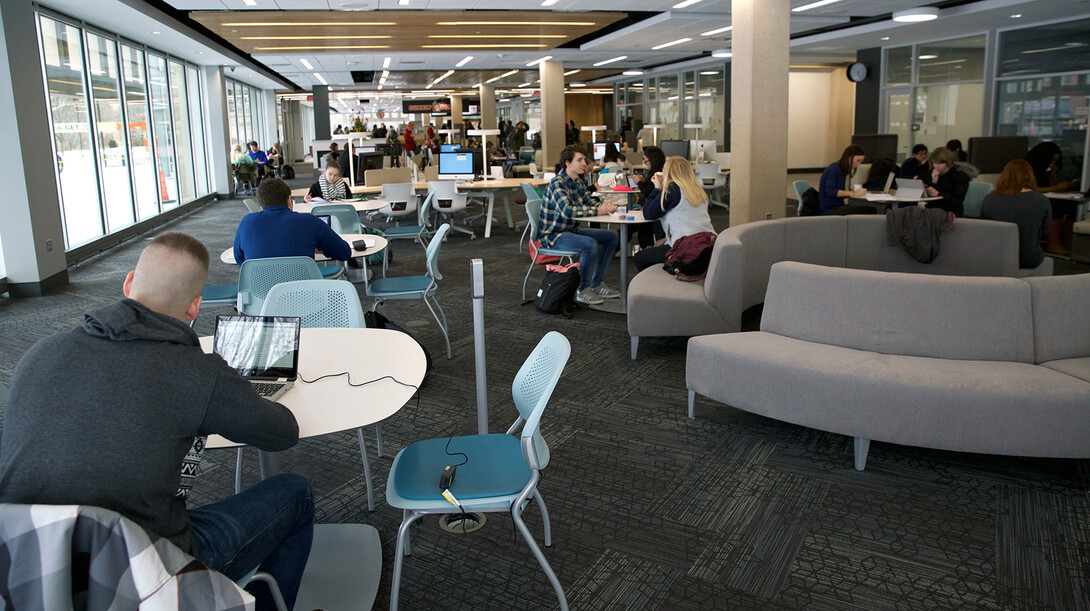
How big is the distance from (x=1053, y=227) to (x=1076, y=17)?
4449 millimetres

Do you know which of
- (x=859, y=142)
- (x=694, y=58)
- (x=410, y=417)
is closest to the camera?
(x=410, y=417)

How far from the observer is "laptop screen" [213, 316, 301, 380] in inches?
89.7

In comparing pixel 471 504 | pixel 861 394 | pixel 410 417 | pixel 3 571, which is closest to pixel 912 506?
pixel 861 394

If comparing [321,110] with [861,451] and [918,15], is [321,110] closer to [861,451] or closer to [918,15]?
[918,15]

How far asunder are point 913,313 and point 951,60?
11.8m

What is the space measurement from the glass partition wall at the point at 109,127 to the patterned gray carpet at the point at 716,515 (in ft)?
22.4

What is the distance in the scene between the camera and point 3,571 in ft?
4.16

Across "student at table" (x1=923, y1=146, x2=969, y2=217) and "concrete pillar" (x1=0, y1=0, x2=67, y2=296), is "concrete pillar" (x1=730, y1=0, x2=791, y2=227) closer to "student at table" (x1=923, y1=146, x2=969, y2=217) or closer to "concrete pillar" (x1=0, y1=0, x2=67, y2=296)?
"student at table" (x1=923, y1=146, x2=969, y2=217)

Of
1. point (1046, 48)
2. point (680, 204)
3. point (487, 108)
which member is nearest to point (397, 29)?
point (680, 204)

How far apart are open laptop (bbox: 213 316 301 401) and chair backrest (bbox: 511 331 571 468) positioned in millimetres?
717

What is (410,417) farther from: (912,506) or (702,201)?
(702,201)

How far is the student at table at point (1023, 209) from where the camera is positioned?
5.93 meters

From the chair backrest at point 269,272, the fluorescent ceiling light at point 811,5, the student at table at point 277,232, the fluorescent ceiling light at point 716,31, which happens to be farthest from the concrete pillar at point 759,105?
the chair backrest at point 269,272

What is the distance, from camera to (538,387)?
231cm
